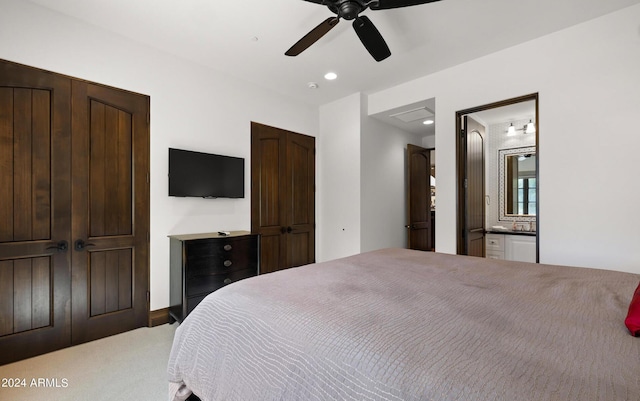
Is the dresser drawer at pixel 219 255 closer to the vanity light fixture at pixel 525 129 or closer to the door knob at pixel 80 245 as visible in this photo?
the door knob at pixel 80 245

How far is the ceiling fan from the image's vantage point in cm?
181

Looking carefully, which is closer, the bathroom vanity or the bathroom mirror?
the bathroom vanity

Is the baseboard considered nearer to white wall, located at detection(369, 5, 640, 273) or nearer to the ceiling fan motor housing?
the ceiling fan motor housing

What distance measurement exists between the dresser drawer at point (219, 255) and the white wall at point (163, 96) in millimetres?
468

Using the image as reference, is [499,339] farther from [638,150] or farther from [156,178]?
[156,178]

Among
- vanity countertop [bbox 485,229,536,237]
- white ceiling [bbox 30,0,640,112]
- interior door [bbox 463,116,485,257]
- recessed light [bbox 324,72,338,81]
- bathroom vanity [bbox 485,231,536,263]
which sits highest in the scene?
white ceiling [bbox 30,0,640,112]

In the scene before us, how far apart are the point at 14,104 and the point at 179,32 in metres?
1.46

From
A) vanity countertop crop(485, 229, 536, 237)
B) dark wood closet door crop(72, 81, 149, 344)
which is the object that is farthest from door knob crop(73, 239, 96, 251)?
vanity countertop crop(485, 229, 536, 237)

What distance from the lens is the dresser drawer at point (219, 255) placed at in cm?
277

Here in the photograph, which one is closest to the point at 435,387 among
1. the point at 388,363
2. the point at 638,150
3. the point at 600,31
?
the point at 388,363

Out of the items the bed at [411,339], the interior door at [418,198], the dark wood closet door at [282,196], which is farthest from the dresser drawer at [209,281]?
the interior door at [418,198]

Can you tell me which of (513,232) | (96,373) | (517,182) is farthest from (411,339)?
(517,182)

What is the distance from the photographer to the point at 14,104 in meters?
2.23

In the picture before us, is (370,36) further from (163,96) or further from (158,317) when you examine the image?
(158,317)
